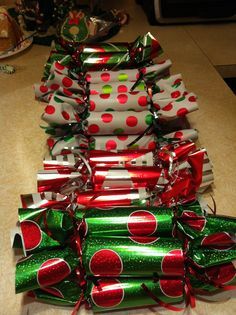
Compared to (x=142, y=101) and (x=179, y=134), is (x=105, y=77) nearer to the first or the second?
(x=142, y=101)

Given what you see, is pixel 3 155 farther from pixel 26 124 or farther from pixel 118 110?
pixel 118 110

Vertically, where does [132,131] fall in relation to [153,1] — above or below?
below

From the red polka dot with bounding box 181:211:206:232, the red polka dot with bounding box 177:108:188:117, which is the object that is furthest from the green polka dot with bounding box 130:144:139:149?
the red polka dot with bounding box 181:211:206:232

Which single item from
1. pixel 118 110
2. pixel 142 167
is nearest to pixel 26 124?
pixel 118 110

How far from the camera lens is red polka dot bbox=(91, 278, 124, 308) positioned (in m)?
0.47

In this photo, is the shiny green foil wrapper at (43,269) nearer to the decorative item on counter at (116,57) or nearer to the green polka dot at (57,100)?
the green polka dot at (57,100)

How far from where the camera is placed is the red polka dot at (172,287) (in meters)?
0.48

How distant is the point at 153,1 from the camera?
3.68 ft

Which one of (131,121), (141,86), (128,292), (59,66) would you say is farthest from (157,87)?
(128,292)

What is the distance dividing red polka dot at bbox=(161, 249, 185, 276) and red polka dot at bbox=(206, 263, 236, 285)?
44 millimetres

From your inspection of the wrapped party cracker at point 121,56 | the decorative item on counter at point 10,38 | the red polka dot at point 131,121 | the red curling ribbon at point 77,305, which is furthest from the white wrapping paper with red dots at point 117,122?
the decorative item on counter at point 10,38

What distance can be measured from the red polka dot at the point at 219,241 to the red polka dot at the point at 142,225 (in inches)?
3.1

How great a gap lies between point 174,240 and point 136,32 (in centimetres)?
88

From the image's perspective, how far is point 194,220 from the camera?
20.3 inches
